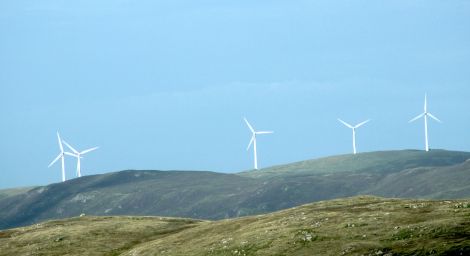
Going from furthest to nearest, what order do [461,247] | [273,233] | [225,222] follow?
1. [225,222]
2. [273,233]
3. [461,247]

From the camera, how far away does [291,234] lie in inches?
2982

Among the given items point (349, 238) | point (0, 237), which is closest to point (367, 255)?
point (349, 238)

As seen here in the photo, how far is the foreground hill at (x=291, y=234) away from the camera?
219ft

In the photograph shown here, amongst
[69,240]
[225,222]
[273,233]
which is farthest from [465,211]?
[69,240]

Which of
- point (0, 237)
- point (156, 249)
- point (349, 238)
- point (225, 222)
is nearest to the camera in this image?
point (349, 238)

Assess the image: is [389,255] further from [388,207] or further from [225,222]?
[225,222]

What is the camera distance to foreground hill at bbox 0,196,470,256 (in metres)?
66.8

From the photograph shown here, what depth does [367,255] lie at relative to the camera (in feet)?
211

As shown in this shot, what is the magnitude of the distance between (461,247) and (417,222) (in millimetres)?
12207

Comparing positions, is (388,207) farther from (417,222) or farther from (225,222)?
(225,222)

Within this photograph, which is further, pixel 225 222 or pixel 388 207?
pixel 225 222

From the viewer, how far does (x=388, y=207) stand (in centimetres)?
8544

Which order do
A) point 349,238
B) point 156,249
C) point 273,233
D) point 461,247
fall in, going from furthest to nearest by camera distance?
point 156,249 → point 273,233 → point 349,238 → point 461,247

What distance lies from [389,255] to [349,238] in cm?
794
